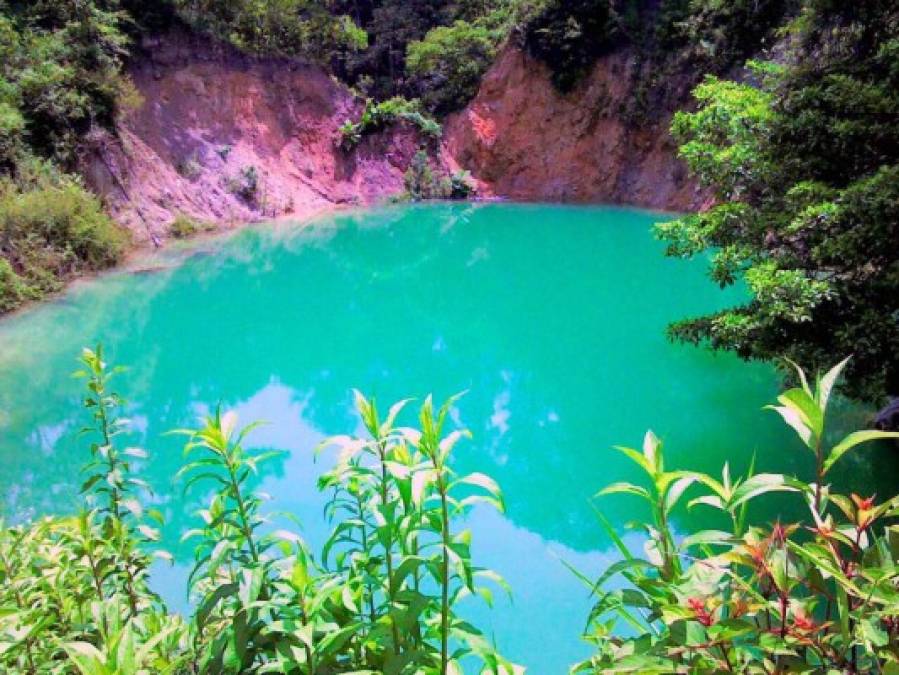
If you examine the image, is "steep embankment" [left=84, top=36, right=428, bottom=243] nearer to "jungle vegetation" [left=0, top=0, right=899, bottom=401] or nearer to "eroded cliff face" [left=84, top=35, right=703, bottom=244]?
"eroded cliff face" [left=84, top=35, right=703, bottom=244]

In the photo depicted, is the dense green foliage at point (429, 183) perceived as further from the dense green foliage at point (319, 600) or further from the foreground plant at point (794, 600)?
the foreground plant at point (794, 600)

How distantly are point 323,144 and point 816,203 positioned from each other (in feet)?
70.9

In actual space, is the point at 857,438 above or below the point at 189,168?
below

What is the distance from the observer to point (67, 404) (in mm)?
8430

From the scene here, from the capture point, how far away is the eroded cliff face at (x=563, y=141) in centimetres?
2209

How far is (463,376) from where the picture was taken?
9086 millimetres

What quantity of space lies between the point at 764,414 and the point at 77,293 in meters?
11.5

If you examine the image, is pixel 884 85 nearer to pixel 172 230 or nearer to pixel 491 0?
pixel 172 230

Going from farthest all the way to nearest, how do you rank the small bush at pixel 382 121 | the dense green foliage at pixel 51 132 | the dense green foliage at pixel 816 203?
1. the small bush at pixel 382 121
2. the dense green foliage at pixel 51 132
3. the dense green foliage at pixel 816 203

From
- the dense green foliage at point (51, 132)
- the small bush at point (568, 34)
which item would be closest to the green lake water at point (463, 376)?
the dense green foliage at point (51, 132)

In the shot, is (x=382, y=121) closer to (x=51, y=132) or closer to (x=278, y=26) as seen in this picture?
(x=278, y=26)

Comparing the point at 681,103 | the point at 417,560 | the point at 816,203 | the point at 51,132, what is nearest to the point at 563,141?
the point at 681,103

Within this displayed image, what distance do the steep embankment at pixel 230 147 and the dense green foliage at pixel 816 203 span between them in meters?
14.4

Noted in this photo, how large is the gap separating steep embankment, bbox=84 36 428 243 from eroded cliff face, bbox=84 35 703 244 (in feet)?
0.13
